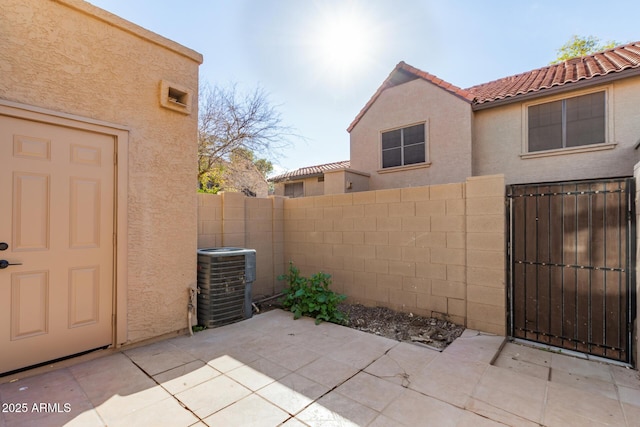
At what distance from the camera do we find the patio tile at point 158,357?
316 centimetres

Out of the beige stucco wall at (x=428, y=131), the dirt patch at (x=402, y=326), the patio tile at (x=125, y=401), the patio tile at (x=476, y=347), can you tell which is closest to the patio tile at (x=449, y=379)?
the patio tile at (x=476, y=347)

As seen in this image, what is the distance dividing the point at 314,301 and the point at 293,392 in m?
2.35

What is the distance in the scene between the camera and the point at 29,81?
297 centimetres

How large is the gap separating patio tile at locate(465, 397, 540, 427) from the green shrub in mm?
2410

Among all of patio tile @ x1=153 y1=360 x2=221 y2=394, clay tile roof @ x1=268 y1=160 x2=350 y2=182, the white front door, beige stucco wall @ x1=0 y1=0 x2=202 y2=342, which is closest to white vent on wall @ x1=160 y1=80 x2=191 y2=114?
beige stucco wall @ x1=0 y1=0 x2=202 y2=342

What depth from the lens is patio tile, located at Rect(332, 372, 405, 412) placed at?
257cm

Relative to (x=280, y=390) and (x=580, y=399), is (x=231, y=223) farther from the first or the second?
(x=580, y=399)

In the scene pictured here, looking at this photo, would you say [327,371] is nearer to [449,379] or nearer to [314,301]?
[449,379]

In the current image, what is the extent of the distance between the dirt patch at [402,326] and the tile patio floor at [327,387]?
317mm

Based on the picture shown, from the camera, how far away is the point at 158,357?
3.40 meters

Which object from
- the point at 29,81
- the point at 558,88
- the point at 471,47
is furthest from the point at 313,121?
the point at 29,81

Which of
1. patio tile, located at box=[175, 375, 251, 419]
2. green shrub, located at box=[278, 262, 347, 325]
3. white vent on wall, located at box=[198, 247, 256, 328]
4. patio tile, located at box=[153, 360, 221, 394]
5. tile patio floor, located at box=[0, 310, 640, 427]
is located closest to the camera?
tile patio floor, located at box=[0, 310, 640, 427]

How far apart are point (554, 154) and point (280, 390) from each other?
9106 mm

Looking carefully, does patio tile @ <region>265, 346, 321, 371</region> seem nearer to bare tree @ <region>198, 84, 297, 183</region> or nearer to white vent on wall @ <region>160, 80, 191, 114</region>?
white vent on wall @ <region>160, 80, 191, 114</region>
